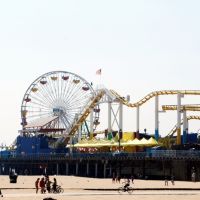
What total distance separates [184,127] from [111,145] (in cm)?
1046

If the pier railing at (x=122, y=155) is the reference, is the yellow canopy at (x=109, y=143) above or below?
above

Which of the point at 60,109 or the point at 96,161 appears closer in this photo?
the point at 96,161

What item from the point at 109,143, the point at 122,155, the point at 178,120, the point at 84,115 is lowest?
the point at 122,155

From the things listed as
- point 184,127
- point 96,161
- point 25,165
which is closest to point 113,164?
point 96,161

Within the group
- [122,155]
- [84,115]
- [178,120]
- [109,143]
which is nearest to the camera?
[122,155]

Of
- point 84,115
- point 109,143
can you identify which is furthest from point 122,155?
point 84,115

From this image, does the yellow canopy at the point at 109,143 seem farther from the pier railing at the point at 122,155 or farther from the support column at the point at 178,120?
the support column at the point at 178,120

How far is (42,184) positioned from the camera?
43.8 metres

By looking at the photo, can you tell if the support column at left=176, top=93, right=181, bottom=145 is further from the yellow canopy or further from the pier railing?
the pier railing

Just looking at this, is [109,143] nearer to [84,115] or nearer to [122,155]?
[122,155]

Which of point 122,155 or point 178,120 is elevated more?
point 178,120

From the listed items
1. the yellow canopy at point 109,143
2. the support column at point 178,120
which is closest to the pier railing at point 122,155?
the yellow canopy at point 109,143

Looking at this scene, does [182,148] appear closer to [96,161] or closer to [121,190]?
[96,161]

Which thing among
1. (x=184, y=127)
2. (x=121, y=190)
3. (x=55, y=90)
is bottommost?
(x=121, y=190)
